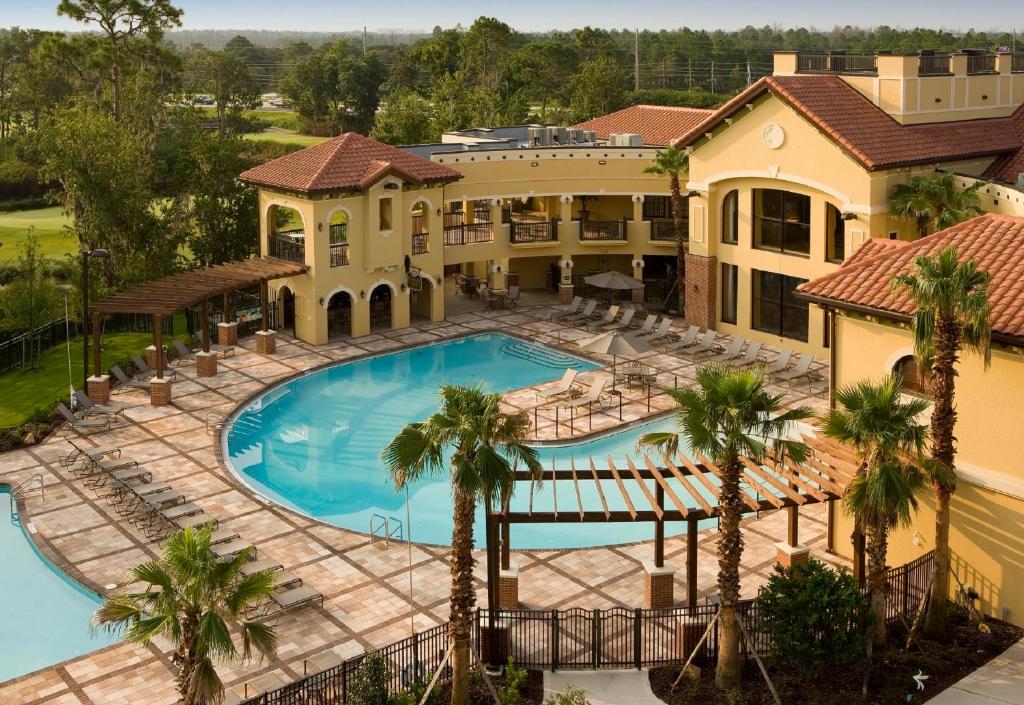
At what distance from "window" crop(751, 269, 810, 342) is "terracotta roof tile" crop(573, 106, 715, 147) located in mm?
9135

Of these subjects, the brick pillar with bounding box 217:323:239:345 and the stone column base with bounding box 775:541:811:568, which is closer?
the stone column base with bounding box 775:541:811:568

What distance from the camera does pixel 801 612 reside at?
1842cm

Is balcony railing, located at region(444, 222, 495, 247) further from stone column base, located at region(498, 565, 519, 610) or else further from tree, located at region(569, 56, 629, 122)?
tree, located at region(569, 56, 629, 122)

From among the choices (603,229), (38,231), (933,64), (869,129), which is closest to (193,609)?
(869,129)

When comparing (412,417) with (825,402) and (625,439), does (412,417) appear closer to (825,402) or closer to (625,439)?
(625,439)

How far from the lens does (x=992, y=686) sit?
18359mm

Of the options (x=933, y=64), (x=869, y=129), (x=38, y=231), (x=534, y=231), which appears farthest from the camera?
(x=38, y=231)

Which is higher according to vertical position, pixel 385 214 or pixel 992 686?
pixel 385 214

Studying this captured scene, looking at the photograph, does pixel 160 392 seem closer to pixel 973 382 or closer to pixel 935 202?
pixel 973 382

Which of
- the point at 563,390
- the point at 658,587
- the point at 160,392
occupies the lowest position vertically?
the point at 658,587

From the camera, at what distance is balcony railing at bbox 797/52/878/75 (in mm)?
38331

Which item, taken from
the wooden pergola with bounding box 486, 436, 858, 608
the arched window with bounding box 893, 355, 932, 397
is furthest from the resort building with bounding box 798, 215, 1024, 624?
the wooden pergola with bounding box 486, 436, 858, 608

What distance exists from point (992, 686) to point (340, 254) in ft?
90.9

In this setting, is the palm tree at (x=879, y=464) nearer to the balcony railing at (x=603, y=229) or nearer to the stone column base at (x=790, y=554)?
the stone column base at (x=790, y=554)
